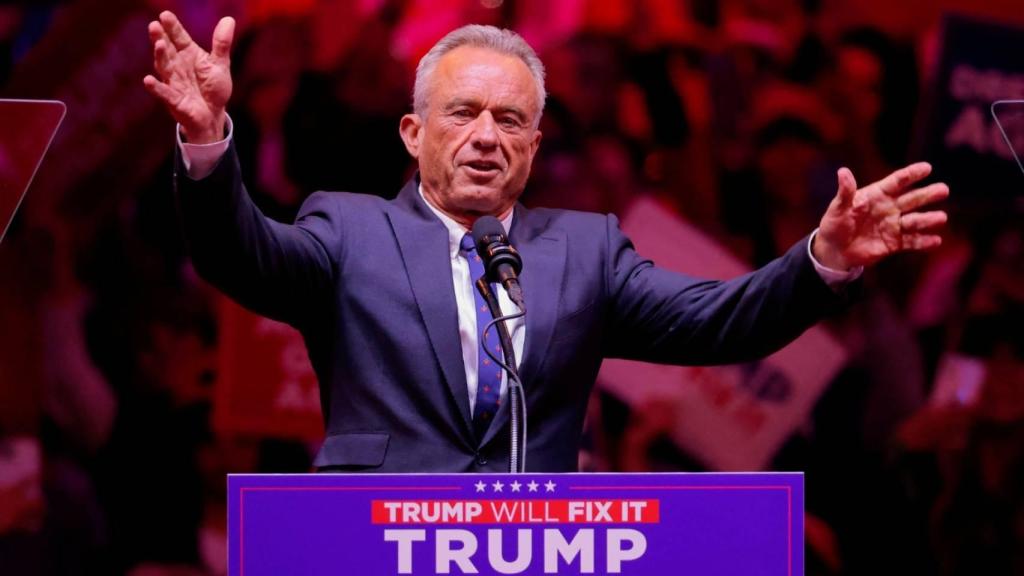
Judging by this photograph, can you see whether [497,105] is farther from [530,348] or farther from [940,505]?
[940,505]

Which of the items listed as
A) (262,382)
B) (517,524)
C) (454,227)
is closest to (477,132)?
(454,227)

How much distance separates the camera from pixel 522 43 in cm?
216

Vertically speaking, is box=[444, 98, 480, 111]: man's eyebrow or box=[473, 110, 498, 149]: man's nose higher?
box=[444, 98, 480, 111]: man's eyebrow

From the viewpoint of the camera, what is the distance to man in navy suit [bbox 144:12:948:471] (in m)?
1.82

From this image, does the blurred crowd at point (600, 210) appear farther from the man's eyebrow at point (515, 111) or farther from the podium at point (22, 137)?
the podium at point (22, 137)

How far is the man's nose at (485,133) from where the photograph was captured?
2.06 meters

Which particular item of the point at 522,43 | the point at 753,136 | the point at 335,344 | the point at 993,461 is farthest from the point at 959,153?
the point at 335,344

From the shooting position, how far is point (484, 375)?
1.92 metres

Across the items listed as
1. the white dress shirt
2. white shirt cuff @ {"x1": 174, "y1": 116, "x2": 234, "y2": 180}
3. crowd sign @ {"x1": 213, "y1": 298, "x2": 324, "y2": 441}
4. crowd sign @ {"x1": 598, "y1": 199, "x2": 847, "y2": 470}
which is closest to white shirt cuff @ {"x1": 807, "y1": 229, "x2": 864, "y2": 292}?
the white dress shirt

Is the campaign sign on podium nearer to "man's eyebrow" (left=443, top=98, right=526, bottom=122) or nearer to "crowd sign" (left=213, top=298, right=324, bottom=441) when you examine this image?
"man's eyebrow" (left=443, top=98, right=526, bottom=122)

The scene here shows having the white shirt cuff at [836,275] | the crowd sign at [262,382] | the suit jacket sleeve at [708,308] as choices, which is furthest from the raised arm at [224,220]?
the crowd sign at [262,382]

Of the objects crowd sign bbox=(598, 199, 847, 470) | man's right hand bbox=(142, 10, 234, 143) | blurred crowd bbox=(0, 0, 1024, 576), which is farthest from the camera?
crowd sign bbox=(598, 199, 847, 470)

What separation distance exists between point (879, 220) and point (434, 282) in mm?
618

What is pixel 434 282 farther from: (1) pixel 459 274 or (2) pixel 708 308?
(2) pixel 708 308
